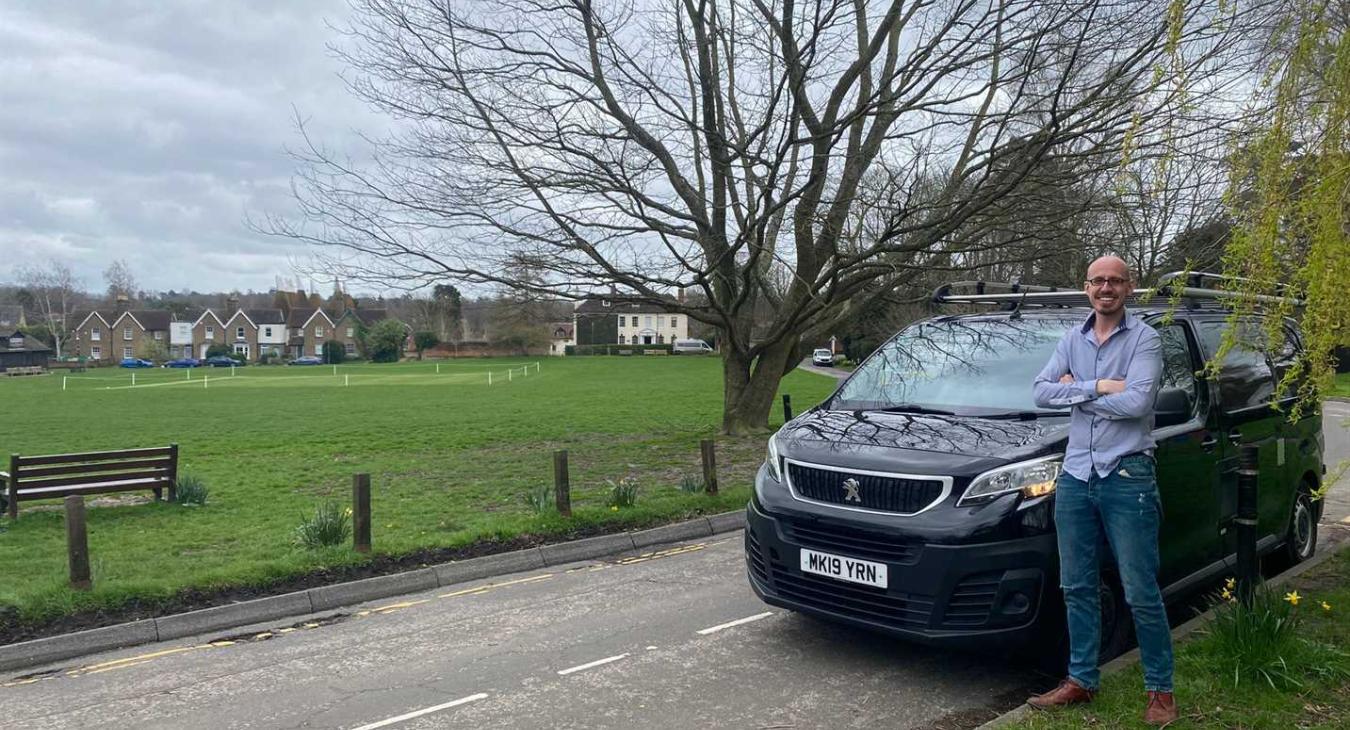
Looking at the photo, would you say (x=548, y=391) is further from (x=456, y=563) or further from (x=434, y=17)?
(x=456, y=563)

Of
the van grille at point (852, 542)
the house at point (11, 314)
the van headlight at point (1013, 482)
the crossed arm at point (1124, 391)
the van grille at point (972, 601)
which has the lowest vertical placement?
the van grille at point (972, 601)

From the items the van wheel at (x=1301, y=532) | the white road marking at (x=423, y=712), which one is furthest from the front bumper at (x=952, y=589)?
the van wheel at (x=1301, y=532)

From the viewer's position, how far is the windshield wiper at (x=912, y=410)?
520 cm

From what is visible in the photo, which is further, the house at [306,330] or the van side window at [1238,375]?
the house at [306,330]

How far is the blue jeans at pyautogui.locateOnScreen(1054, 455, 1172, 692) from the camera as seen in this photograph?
3.81 meters

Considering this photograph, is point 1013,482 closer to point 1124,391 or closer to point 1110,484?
point 1110,484

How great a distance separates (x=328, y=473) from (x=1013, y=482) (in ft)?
41.8

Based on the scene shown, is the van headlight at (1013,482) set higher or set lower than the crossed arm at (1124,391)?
lower

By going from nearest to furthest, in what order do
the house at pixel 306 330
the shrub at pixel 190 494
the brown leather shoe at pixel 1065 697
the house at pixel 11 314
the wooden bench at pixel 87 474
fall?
1. the brown leather shoe at pixel 1065 697
2. the wooden bench at pixel 87 474
3. the shrub at pixel 190 494
4. the house at pixel 11 314
5. the house at pixel 306 330

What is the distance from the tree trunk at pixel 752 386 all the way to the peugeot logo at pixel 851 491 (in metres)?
12.9

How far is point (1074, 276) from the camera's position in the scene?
19.0 metres

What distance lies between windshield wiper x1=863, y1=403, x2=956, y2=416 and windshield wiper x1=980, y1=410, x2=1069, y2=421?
26 centimetres

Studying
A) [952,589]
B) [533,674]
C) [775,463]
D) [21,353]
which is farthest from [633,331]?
[952,589]

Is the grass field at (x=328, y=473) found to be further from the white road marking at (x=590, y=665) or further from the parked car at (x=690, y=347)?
the parked car at (x=690, y=347)
